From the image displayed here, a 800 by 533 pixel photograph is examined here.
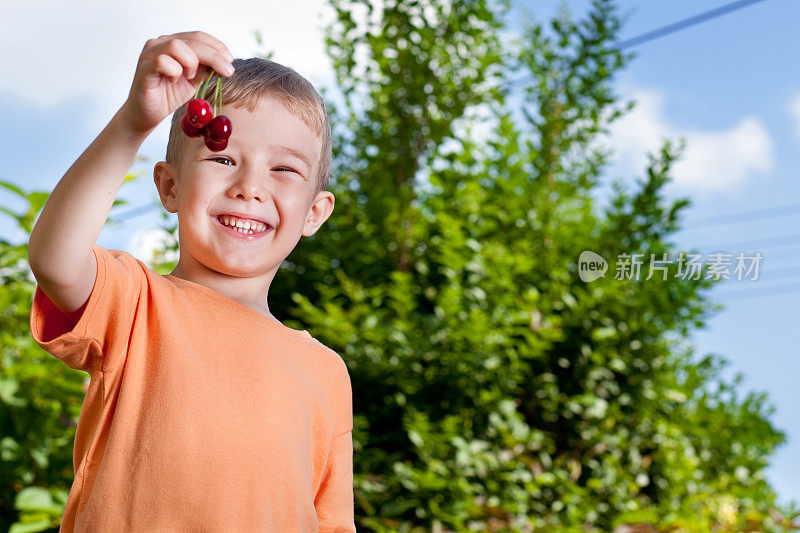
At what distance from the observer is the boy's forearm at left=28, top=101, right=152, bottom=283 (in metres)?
0.74

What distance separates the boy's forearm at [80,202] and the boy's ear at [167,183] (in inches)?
8.5

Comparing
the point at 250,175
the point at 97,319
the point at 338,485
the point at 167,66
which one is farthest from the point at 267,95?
the point at 338,485

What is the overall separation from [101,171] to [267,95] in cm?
26

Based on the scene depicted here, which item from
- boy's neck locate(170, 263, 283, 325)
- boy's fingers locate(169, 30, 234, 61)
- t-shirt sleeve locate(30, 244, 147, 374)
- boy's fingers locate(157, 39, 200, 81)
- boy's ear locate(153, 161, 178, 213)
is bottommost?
t-shirt sleeve locate(30, 244, 147, 374)

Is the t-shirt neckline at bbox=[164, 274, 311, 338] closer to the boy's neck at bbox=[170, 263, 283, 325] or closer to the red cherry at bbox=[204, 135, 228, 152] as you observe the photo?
the boy's neck at bbox=[170, 263, 283, 325]

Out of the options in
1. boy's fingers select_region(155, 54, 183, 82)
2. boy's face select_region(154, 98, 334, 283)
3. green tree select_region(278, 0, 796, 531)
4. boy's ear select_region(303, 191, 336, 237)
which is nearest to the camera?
boy's fingers select_region(155, 54, 183, 82)

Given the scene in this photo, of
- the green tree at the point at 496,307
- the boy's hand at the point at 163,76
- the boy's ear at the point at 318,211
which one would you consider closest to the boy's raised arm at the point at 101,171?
the boy's hand at the point at 163,76

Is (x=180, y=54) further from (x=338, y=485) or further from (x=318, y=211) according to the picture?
(x=338, y=485)

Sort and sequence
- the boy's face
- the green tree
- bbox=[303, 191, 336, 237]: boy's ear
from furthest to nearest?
the green tree, bbox=[303, 191, 336, 237]: boy's ear, the boy's face

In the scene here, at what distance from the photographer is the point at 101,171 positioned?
29.1 inches

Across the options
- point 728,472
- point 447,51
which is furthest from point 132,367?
point 728,472

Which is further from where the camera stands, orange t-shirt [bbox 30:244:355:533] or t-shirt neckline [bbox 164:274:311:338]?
t-shirt neckline [bbox 164:274:311:338]

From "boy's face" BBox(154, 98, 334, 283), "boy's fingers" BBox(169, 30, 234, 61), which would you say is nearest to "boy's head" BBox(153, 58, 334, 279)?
Answer: "boy's face" BBox(154, 98, 334, 283)

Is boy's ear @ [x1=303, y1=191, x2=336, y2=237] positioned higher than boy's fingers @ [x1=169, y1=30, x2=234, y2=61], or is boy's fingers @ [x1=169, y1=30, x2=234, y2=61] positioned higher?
boy's fingers @ [x1=169, y1=30, x2=234, y2=61]
